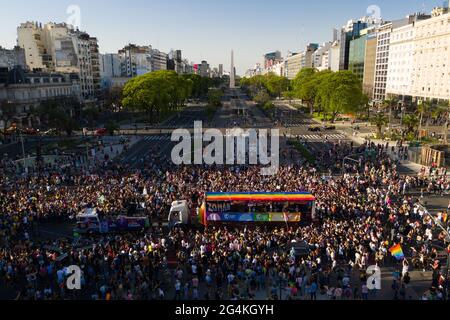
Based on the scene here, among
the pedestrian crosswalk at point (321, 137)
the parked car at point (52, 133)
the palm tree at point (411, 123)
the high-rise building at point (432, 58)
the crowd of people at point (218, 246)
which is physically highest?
the high-rise building at point (432, 58)

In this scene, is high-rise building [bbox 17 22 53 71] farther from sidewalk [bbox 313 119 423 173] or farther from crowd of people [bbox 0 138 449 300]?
crowd of people [bbox 0 138 449 300]

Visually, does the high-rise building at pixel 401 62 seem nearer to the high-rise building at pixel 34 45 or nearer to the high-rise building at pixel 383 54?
the high-rise building at pixel 383 54

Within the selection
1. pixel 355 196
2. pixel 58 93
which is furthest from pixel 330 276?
pixel 58 93

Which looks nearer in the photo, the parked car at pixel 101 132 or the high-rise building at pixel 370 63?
the parked car at pixel 101 132

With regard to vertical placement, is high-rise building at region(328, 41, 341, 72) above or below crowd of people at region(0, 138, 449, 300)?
above

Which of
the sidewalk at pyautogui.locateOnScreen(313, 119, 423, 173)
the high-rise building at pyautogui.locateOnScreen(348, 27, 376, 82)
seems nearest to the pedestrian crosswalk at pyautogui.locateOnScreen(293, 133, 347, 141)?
the sidewalk at pyautogui.locateOnScreen(313, 119, 423, 173)

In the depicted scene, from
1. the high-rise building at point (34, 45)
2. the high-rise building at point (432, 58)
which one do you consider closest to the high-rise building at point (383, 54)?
the high-rise building at point (432, 58)

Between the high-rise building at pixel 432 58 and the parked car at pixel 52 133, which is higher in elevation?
the high-rise building at pixel 432 58

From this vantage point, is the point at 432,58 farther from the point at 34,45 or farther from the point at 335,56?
the point at 34,45
